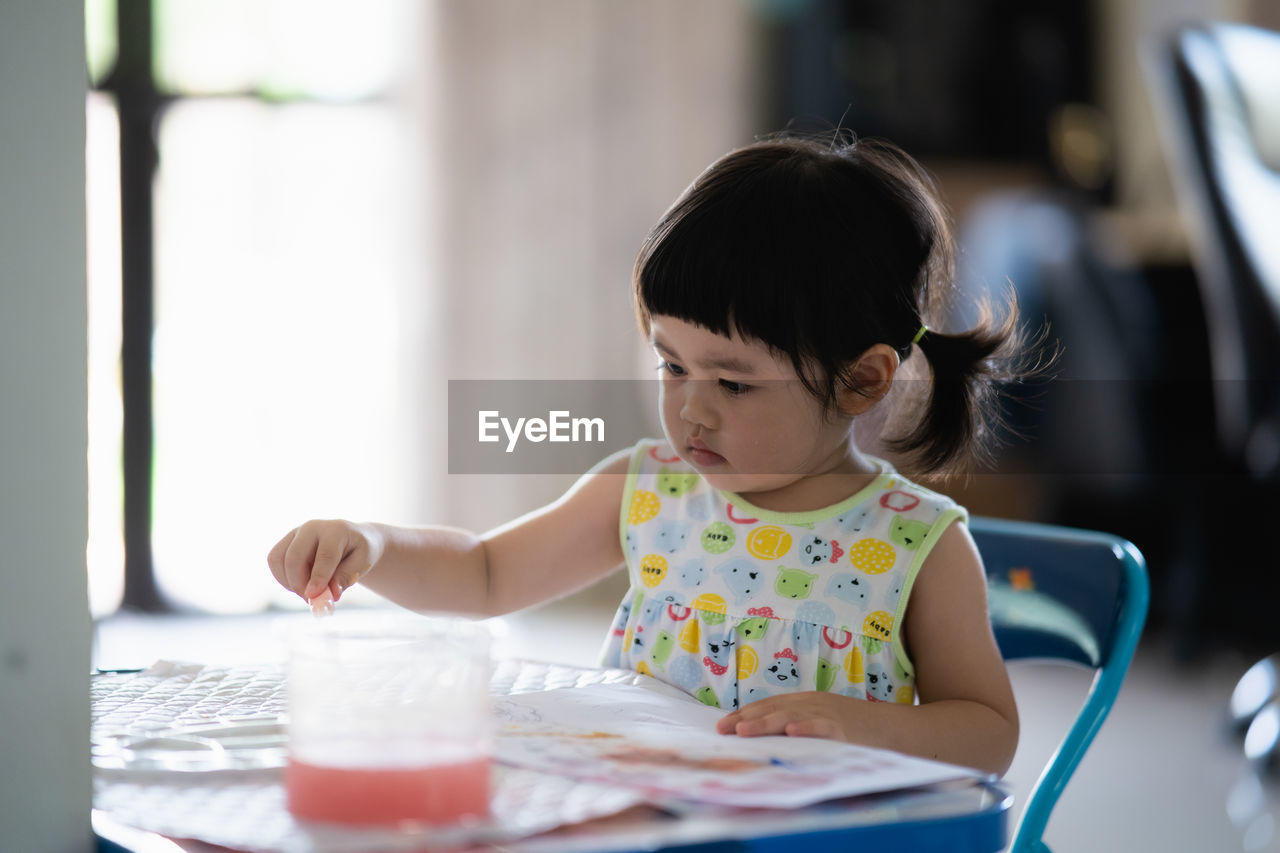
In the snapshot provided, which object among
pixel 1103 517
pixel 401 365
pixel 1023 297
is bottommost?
pixel 1103 517

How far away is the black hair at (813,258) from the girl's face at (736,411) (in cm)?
1

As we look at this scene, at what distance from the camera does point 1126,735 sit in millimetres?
2254

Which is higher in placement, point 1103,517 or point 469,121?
point 469,121

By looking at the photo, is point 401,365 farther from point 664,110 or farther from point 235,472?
point 664,110

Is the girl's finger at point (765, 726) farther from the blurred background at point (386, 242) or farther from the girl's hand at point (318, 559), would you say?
the blurred background at point (386, 242)

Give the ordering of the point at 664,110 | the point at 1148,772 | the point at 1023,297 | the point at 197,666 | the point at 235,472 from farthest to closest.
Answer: the point at 664,110
the point at 235,472
the point at 1023,297
the point at 1148,772
the point at 197,666

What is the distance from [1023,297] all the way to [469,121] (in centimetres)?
145

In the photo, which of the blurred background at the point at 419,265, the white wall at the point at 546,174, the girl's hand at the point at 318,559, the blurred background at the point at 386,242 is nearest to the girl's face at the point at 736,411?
the girl's hand at the point at 318,559

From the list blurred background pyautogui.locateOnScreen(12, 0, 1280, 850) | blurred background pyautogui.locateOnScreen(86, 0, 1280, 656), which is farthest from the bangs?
blurred background pyautogui.locateOnScreen(86, 0, 1280, 656)

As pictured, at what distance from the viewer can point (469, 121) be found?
337cm

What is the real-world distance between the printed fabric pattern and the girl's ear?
0.20 ft

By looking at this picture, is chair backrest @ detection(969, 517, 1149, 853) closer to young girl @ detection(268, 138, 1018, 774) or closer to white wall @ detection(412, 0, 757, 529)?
young girl @ detection(268, 138, 1018, 774)

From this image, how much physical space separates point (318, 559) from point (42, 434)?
11.0 inches

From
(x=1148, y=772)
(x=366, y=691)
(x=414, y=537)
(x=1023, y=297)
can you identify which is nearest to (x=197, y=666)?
(x=414, y=537)
